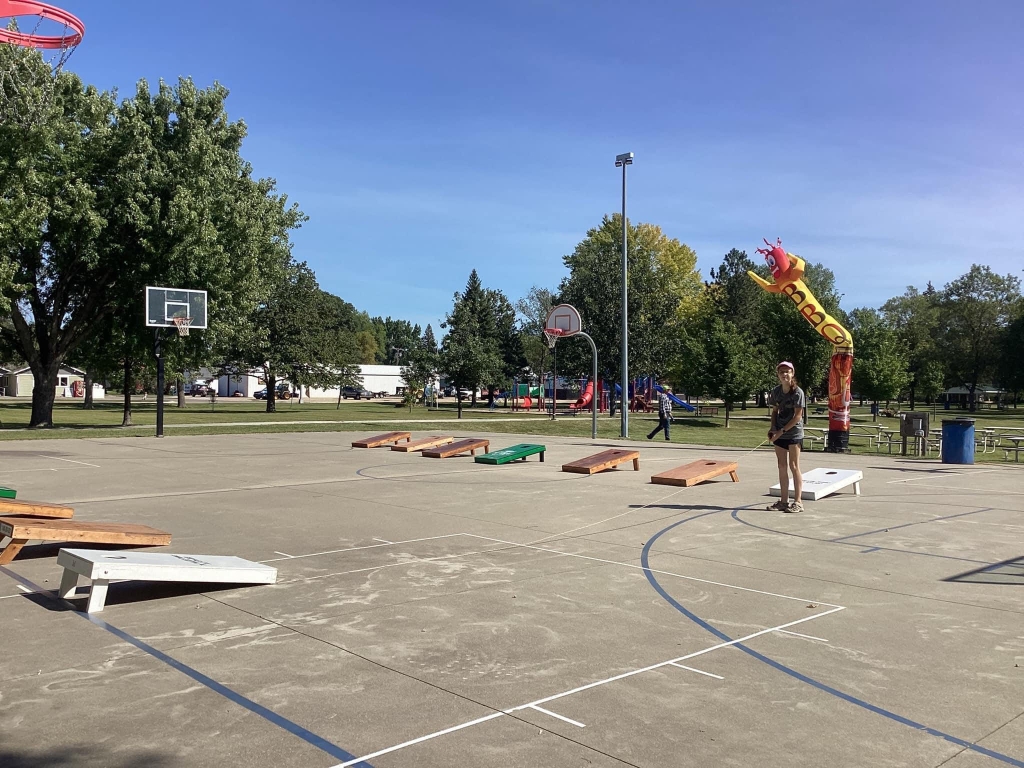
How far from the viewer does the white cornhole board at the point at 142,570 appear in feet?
21.6

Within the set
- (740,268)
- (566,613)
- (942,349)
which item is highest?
(740,268)

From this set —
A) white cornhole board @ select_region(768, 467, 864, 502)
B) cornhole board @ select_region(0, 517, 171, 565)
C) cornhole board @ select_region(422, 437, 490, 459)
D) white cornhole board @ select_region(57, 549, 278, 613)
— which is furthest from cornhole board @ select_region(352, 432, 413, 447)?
white cornhole board @ select_region(57, 549, 278, 613)

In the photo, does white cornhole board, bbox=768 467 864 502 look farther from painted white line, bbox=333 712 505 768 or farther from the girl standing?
painted white line, bbox=333 712 505 768

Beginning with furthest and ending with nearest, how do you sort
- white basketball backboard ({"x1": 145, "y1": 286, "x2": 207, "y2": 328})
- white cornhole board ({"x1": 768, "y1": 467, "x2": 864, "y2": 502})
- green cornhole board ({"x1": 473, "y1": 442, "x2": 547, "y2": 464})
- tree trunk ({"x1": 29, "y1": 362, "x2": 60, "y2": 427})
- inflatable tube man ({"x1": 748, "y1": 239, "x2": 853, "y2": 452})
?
tree trunk ({"x1": 29, "y1": 362, "x2": 60, "y2": 427}) < white basketball backboard ({"x1": 145, "y1": 286, "x2": 207, "y2": 328}) < inflatable tube man ({"x1": 748, "y1": 239, "x2": 853, "y2": 452}) < green cornhole board ({"x1": 473, "y1": 442, "x2": 547, "y2": 464}) < white cornhole board ({"x1": 768, "y1": 467, "x2": 864, "y2": 502})

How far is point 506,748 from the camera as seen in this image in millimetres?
4273

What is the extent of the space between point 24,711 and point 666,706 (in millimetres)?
3681

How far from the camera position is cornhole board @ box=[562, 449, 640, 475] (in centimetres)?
1798

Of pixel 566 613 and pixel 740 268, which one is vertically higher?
pixel 740 268

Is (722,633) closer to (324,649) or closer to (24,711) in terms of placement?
(324,649)

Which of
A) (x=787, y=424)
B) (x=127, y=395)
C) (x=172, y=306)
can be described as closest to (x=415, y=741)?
(x=787, y=424)

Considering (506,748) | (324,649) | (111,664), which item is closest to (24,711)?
(111,664)

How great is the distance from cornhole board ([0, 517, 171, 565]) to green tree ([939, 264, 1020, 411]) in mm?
97373

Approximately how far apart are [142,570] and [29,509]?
337cm

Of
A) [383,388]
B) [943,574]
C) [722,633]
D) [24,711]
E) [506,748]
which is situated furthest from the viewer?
[383,388]
